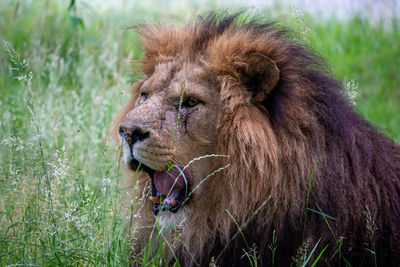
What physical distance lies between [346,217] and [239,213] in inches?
23.7

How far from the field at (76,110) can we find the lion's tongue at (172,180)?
26 centimetres

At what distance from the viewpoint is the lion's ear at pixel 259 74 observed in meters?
3.04

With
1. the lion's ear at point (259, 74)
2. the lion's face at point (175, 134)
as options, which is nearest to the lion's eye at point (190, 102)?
the lion's face at point (175, 134)

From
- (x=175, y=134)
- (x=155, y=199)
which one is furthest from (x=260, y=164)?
(x=155, y=199)

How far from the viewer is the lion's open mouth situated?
10.1ft

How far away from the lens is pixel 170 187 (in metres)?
3.18

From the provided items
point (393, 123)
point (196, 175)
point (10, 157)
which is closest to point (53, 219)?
point (10, 157)

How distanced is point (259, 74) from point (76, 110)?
262cm

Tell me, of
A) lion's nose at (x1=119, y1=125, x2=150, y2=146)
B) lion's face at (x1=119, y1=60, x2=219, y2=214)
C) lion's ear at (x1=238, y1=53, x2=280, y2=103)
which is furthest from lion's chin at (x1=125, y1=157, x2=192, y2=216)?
lion's ear at (x1=238, y1=53, x2=280, y2=103)

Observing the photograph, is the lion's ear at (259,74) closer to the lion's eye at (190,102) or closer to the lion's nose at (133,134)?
the lion's eye at (190,102)

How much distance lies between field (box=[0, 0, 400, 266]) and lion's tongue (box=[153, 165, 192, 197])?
0.26 meters

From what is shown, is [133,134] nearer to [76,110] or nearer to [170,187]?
[170,187]

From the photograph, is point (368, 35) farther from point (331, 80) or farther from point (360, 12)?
point (331, 80)

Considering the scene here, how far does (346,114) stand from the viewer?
323cm
